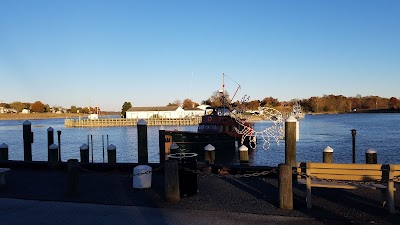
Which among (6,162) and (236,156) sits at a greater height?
(6,162)

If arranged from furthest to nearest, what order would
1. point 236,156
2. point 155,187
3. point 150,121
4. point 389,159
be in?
point 150,121 < point 236,156 < point 389,159 < point 155,187

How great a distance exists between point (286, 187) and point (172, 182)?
2.79 metres

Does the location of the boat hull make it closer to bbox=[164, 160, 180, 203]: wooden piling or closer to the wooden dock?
bbox=[164, 160, 180, 203]: wooden piling

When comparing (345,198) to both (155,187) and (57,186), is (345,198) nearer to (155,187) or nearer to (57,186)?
(155,187)

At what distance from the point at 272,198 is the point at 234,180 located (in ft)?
9.20

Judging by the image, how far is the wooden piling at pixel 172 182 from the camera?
10055 mm

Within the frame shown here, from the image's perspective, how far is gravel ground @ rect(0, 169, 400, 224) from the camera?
867 centimetres

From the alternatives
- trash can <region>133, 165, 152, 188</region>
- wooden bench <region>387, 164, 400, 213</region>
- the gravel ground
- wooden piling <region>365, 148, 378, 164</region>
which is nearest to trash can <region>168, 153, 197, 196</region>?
the gravel ground

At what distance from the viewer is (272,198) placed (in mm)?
10258

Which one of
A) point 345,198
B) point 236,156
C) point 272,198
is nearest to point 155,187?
point 272,198

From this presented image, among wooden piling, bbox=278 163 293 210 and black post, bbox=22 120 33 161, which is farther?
black post, bbox=22 120 33 161

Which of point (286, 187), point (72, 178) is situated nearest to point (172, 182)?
point (286, 187)

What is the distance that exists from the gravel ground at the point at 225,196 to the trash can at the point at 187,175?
0.23 metres

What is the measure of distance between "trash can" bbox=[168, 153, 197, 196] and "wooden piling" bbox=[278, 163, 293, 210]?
2.49m
